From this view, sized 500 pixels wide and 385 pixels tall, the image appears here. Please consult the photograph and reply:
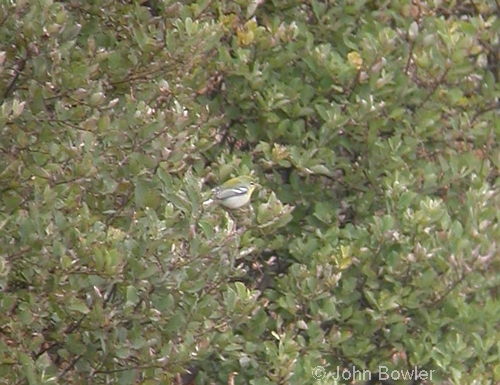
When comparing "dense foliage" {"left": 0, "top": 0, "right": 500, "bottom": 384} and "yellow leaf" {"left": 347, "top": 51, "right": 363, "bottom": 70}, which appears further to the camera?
"yellow leaf" {"left": 347, "top": 51, "right": 363, "bottom": 70}

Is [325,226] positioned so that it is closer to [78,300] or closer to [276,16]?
[276,16]

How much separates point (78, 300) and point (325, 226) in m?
1.82

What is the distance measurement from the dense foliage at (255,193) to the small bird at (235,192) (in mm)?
64

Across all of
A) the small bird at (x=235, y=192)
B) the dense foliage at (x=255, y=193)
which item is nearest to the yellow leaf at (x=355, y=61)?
the dense foliage at (x=255, y=193)

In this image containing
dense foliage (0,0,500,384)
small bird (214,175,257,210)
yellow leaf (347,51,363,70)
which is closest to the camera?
dense foliage (0,0,500,384)

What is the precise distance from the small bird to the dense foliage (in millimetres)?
64

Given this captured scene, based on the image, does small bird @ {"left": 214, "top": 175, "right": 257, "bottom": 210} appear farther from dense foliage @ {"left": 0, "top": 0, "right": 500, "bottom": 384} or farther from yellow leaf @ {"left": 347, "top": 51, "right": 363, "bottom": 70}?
yellow leaf @ {"left": 347, "top": 51, "right": 363, "bottom": 70}

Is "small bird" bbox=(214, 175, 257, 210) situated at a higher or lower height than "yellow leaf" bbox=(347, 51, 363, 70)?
lower

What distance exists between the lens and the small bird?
457 cm

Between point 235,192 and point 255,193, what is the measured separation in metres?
0.27

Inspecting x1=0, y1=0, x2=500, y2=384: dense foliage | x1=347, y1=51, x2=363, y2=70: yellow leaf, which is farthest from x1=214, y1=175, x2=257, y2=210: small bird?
x1=347, y1=51, x2=363, y2=70: yellow leaf

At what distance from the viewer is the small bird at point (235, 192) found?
457cm

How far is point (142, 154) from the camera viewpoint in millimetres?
3910

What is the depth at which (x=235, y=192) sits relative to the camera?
4699 mm
